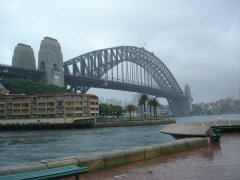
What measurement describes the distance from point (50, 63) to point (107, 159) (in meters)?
136

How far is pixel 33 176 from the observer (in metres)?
6.30

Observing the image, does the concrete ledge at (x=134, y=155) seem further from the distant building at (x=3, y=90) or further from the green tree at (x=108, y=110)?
the green tree at (x=108, y=110)

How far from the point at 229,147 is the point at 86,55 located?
163687 millimetres

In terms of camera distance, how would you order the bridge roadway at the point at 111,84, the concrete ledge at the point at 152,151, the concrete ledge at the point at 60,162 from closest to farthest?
the concrete ledge at the point at 60,162
the concrete ledge at the point at 152,151
the bridge roadway at the point at 111,84

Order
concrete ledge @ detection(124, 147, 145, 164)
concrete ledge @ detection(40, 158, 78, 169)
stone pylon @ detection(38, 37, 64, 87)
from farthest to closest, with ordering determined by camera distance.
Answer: stone pylon @ detection(38, 37, 64, 87) < concrete ledge @ detection(124, 147, 145, 164) < concrete ledge @ detection(40, 158, 78, 169)

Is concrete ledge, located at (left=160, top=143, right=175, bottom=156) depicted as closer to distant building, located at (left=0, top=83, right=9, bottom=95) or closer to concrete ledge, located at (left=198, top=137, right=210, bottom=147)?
concrete ledge, located at (left=198, top=137, right=210, bottom=147)

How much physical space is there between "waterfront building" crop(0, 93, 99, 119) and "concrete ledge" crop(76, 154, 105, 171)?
106571 millimetres

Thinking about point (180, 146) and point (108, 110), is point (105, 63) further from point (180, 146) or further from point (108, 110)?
point (180, 146)

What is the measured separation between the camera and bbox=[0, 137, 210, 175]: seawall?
8695 millimetres

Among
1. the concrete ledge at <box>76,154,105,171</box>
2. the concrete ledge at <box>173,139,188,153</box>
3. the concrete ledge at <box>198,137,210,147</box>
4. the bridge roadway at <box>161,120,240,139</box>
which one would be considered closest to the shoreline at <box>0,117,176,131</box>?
the bridge roadway at <box>161,120,240,139</box>

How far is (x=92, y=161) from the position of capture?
9781 mm

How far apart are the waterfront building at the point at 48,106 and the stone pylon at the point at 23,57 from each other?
110 ft

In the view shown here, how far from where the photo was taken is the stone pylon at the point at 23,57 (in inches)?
6102

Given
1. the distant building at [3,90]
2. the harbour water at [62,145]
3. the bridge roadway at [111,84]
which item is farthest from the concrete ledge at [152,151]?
the bridge roadway at [111,84]
